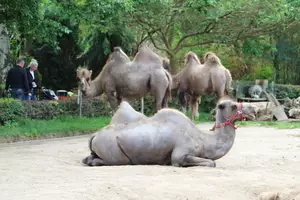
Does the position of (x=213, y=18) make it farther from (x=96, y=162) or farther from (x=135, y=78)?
(x=96, y=162)

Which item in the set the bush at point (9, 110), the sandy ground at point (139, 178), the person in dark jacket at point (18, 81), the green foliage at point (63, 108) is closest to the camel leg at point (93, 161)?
the sandy ground at point (139, 178)

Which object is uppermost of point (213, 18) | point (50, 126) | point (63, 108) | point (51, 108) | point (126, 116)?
point (213, 18)

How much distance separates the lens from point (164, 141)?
368 inches

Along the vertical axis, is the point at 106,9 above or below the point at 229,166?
above

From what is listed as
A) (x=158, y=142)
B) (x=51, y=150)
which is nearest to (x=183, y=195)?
(x=158, y=142)

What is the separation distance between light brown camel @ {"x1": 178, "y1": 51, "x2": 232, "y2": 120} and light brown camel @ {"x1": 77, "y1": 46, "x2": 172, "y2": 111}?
2342 mm

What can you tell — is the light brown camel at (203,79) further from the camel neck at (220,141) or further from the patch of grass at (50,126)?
the camel neck at (220,141)

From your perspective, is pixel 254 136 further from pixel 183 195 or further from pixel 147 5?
pixel 183 195

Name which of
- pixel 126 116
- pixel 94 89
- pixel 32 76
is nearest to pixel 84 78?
pixel 94 89

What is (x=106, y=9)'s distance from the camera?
16438 millimetres

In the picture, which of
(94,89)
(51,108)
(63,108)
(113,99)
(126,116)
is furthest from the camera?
(63,108)

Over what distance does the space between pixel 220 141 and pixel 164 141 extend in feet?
3.31

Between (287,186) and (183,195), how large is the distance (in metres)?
Result: 1.53

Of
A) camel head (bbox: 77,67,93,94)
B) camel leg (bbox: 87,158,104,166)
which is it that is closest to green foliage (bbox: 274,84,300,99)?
camel head (bbox: 77,67,93,94)
